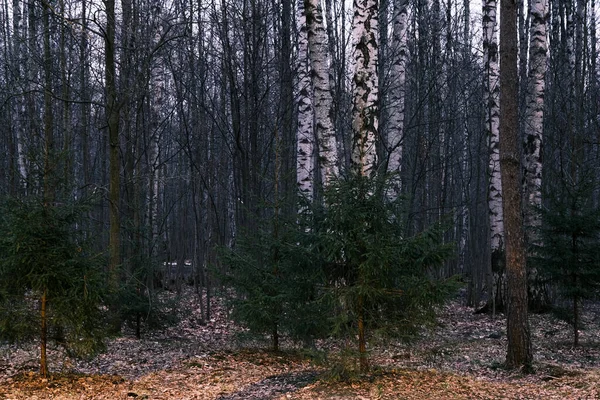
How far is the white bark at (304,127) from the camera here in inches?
442

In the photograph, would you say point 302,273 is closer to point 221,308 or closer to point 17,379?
point 17,379

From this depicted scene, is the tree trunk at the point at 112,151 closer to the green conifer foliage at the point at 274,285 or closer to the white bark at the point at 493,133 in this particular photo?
the green conifer foliage at the point at 274,285

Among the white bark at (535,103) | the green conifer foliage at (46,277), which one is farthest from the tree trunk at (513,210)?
the green conifer foliage at (46,277)

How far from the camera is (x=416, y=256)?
7480 millimetres

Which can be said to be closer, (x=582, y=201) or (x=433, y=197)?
(x=582, y=201)

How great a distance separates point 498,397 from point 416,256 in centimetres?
185

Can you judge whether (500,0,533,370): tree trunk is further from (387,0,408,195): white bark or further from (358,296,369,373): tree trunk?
(387,0,408,195): white bark

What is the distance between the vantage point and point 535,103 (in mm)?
13898

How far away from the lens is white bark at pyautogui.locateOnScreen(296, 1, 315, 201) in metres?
11.2

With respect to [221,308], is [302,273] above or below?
above

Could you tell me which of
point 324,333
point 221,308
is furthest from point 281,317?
point 221,308

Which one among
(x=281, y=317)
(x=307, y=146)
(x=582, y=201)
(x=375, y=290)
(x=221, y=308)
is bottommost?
(x=221, y=308)

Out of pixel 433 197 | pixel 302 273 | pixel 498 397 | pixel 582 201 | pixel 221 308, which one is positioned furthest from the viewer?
pixel 433 197

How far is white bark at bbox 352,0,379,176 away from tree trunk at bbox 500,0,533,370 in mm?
2035
